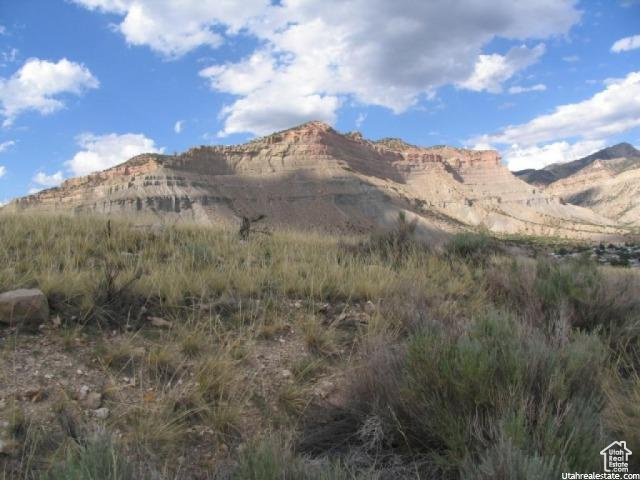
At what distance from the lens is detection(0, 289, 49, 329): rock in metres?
3.56

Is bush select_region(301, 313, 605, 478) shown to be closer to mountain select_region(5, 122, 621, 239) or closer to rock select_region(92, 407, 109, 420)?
rock select_region(92, 407, 109, 420)

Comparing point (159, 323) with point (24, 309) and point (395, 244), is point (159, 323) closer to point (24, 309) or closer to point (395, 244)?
point (24, 309)

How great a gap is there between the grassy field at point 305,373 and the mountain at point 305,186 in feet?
180

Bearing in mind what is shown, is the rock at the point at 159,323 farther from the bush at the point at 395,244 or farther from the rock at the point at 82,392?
the bush at the point at 395,244

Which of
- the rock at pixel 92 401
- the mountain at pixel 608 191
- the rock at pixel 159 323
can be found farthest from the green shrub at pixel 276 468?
the mountain at pixel 608 191

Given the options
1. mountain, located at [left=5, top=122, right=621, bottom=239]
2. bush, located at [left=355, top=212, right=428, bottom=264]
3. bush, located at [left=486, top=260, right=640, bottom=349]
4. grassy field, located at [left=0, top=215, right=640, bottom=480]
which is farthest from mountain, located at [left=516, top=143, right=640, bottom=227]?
grassy field, located at [left=0, top=215, right=640, bottom=480]

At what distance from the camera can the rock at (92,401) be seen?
9.21 ft

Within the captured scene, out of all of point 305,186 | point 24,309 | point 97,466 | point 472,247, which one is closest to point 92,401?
point 97,466

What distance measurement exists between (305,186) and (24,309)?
91.9 metres

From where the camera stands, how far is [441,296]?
5.14 meters

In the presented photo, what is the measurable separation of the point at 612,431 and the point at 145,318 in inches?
137

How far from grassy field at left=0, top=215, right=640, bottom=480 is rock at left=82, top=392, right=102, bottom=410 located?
0.03 meters

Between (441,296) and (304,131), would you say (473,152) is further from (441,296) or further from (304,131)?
(441,296)

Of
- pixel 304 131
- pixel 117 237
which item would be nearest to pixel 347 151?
pixel 304 131
